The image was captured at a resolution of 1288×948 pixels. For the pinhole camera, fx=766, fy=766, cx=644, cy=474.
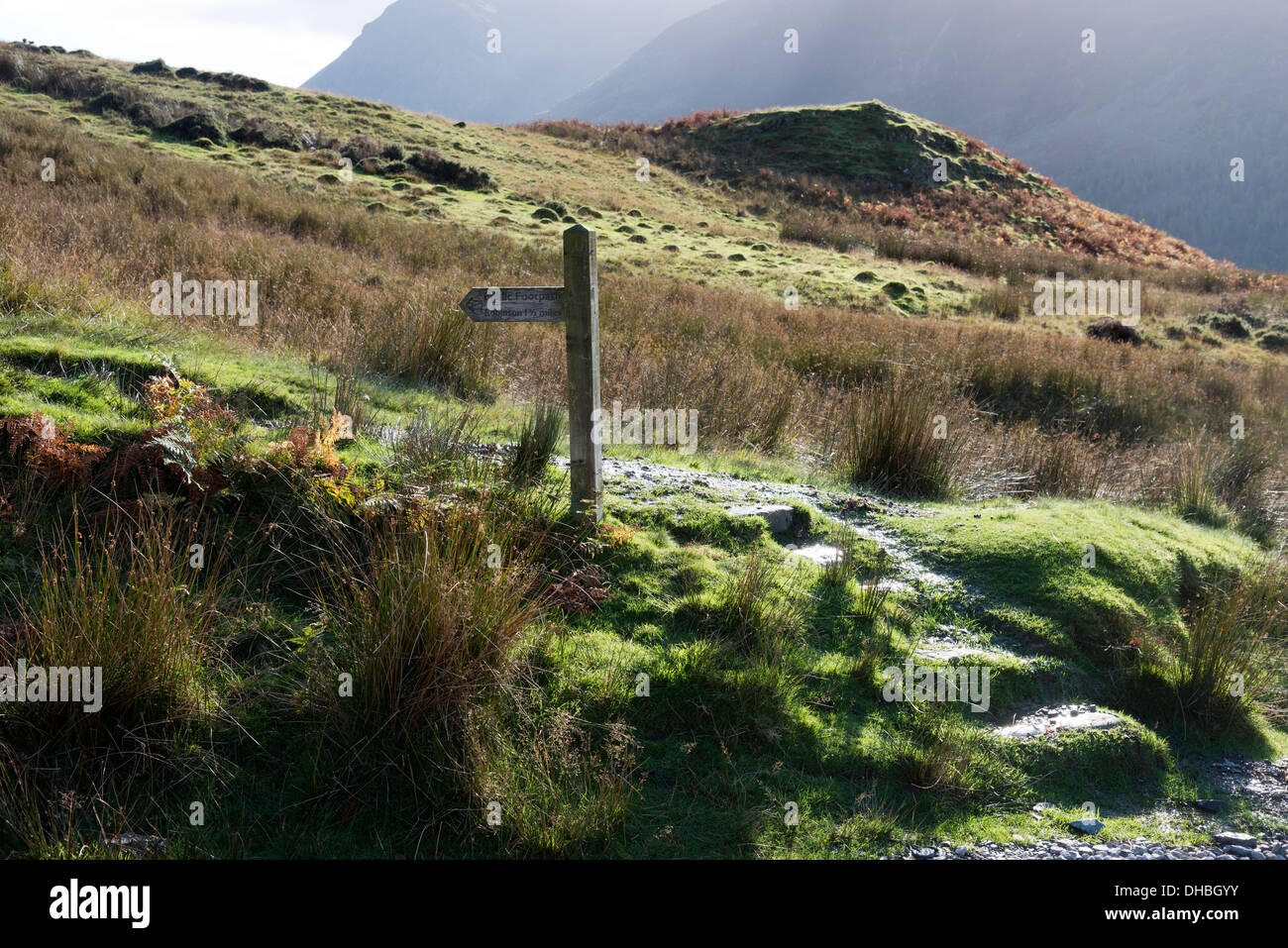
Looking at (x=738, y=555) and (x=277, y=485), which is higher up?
(x=277, y=485)

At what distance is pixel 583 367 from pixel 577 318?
27 centimetres

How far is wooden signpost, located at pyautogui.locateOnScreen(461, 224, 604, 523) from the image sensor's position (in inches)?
167

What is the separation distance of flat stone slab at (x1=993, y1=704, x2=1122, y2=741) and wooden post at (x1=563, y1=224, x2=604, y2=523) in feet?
8.11

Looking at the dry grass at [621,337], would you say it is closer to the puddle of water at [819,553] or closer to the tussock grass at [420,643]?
the puddle of water at [819,553]

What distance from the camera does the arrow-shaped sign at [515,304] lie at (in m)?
4.28

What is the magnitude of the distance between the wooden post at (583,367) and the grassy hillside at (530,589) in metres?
0.22

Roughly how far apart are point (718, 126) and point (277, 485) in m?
42.2

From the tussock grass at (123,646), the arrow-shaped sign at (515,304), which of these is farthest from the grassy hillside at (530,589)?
the arrow-shaped sign at (515,304)

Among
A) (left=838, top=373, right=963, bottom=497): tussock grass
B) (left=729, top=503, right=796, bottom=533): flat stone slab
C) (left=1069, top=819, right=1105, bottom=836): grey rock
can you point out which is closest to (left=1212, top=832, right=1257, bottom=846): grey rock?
(left=1069, top=819, right=1105, bottom=836): grey rock

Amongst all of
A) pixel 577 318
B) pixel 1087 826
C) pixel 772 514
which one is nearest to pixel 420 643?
pixel 577 318

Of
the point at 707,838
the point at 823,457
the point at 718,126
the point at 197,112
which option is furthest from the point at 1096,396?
the point at 718,126
